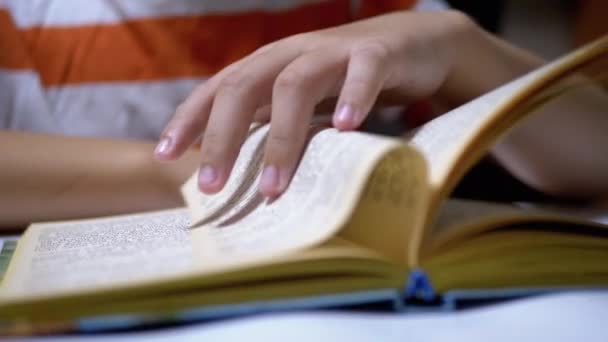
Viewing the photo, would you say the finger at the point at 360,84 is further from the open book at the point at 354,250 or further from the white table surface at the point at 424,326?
the white table surface at the point at 424,326

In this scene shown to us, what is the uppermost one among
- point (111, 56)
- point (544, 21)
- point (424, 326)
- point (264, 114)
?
point (544, 21)

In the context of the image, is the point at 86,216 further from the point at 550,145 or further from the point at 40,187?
the point at 550,145

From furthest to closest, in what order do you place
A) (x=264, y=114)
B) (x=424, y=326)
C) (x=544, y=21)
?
(x=544, y=21)
(x=264, y=114)
(x=424, y=326)

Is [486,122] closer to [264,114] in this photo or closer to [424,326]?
[424,326]

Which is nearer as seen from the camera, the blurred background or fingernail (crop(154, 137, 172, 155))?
fingernail (crop(154, 137, 172, 155))

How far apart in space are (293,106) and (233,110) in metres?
0.06

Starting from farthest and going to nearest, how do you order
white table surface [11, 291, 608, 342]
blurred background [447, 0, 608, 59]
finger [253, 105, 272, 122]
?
blurred background [447, 0, 608, 59] < finger [253, 105, 272, 122] < white table surface [11, 291, 608, 342]

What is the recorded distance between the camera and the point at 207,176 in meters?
0.47

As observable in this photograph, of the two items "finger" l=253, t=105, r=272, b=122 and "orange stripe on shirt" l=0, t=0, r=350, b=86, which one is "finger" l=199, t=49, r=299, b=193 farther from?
"orange stripe on shirt" l=0, t=0, r=350, b=86

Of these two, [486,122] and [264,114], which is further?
[264,114]

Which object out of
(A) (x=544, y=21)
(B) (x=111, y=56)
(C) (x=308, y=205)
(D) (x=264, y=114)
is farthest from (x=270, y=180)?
(A) (x=544, y=21)

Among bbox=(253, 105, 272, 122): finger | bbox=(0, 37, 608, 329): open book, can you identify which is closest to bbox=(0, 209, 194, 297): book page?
bbox=(0, 37, 608, 329): open book

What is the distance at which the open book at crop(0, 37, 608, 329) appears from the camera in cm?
31

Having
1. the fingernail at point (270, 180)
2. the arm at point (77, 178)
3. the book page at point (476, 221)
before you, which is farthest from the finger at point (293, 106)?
the arm at point (77, 178)
